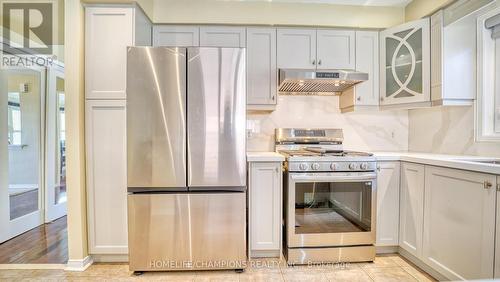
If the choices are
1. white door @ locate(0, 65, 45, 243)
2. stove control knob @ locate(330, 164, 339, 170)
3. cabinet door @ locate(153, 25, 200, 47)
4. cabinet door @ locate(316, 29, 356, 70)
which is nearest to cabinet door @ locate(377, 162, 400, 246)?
stove control knob @ locate(330, 164, 339, 170)

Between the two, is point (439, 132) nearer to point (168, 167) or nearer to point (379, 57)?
point (379, 57)

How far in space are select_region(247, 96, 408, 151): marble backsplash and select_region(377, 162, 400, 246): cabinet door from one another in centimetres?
66

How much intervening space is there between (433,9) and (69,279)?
385cm

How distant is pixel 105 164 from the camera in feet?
7.07

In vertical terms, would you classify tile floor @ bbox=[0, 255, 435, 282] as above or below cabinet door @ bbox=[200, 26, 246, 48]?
below

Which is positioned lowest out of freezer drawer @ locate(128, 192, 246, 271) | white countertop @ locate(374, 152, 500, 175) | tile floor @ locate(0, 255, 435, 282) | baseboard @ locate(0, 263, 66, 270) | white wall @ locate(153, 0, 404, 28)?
tile floor @ locate(0, 255, 435, 282)

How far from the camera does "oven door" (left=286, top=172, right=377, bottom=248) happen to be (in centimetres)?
220

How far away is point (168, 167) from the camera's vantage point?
2008mm

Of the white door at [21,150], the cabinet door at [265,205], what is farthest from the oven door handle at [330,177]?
the white door at [21,150]

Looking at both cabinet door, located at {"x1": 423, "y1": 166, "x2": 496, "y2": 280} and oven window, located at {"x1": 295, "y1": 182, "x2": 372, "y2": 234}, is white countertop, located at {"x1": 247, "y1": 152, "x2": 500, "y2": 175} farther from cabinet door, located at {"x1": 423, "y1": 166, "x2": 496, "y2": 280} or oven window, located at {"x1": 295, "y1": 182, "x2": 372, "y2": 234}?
oven window, located at {"x1": 295, "y1": 182, "x2": 372, "y2": 234}

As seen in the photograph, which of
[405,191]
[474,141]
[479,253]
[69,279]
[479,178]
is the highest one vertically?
[474,141]

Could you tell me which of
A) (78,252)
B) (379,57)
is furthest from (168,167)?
(379,57)

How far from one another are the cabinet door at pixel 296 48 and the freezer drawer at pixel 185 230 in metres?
1.45

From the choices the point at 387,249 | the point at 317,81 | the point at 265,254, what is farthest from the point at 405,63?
the point at 265,254
